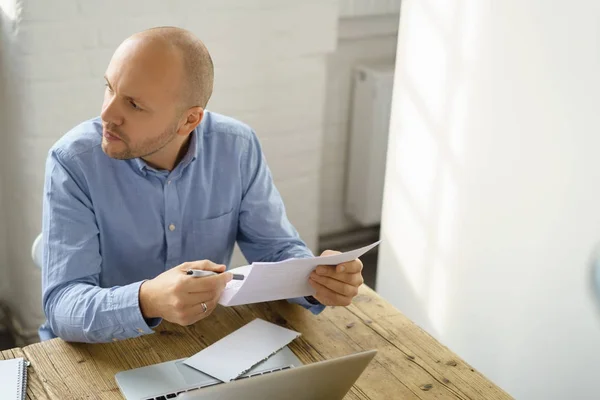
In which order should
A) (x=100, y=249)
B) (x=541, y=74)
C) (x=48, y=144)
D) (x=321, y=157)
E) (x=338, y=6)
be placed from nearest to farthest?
(x=100, y=249) < (x=541, y=74) < (x=48, y=144) < (x=338, y=6) < (x=321, y=157)

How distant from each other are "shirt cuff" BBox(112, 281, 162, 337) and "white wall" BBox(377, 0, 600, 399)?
46.7 inches

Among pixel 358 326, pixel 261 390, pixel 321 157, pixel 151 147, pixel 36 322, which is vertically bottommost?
pixel 36 322

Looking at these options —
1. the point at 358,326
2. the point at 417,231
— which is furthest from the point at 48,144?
the point at 358,326

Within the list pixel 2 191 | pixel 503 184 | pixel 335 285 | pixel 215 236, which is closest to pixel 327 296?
pixel 335 285

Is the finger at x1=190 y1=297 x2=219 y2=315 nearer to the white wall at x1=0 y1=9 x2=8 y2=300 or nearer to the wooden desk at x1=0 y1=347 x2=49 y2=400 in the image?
the wooden desk at x1=0 y1=347 x2=49 y2=400

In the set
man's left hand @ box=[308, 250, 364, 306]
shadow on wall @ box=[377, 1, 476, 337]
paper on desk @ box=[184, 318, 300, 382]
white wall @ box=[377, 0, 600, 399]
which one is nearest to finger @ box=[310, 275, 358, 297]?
man's left hand @ box=[308, 250, 364, 306]

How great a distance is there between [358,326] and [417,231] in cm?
106

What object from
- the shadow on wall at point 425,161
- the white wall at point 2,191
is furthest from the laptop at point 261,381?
the white wall at point 2,191

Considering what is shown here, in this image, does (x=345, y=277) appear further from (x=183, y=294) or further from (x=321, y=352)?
(x=183, y=294)

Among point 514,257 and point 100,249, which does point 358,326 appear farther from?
point 514,257

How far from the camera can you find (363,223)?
366cm

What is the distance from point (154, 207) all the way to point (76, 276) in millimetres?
248

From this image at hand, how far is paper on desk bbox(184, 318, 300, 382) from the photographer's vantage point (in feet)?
4.93

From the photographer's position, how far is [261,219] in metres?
1.95
